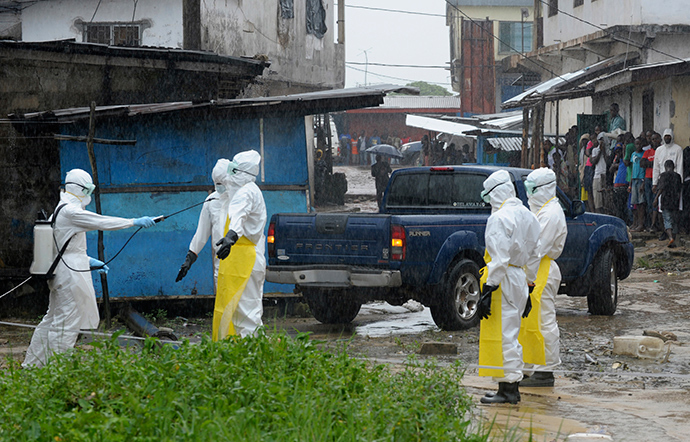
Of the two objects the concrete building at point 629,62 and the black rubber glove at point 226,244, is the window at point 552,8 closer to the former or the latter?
the concrete building at point 629,62

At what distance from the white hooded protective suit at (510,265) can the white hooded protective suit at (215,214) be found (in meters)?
2.75

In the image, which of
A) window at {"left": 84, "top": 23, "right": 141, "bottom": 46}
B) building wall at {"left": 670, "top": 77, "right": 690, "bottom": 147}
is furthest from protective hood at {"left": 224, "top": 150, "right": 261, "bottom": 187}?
window at {"left": 84, "top": 23, "right": 141, "bottom": 46}

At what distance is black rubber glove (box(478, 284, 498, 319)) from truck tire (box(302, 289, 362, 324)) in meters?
3.43

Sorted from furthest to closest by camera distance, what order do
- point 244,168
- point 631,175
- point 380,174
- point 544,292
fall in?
point 380,174 → point 631,175 → point 244,168 → point 544,292

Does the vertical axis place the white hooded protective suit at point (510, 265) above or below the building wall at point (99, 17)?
below

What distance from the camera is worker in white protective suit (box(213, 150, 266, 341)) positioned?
7.88 m

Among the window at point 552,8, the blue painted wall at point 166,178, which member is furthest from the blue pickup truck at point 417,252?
the window at point 552,8

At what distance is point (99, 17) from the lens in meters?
20.5

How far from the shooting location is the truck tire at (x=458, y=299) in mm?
9750

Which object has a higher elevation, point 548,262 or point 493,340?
point 548,262

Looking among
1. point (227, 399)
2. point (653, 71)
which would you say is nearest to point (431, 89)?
point (653, 71)

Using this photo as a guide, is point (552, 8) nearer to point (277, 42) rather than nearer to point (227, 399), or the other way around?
point (277, 42)

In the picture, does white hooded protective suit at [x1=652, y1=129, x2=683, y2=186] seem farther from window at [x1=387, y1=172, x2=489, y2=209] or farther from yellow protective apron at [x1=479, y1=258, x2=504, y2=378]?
yellow protective apron at [x1=479, y1=258, x2=504, y2=378]

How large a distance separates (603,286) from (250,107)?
470 cm
